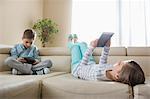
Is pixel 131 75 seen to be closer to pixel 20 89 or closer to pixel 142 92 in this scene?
pixel 142 92

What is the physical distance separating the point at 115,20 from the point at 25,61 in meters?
2.45

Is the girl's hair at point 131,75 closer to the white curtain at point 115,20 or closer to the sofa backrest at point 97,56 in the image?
the sofa backrest at point 97,56

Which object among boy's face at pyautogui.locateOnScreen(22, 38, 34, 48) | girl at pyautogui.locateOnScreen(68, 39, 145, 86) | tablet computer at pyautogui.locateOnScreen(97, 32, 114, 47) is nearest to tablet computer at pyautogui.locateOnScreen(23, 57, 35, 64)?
boy's face at pyautogui.locateOnScreen(22, 38, 34, 48)

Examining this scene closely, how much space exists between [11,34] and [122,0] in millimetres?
2136

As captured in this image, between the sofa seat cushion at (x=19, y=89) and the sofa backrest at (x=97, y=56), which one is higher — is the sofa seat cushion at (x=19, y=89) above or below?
below

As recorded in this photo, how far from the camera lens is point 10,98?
4.02ft

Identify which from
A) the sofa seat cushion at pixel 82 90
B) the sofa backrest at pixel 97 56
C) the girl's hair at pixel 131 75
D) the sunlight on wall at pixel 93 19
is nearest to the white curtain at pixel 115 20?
the sunlight on wall at pixel 93 19

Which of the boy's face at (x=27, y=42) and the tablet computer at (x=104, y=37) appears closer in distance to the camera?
the tablet computer at (x=104, y=37)

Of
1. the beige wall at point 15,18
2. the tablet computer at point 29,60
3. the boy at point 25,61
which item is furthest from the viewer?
the beige wall at point 15,18

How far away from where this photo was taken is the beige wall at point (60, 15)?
14.0 ft

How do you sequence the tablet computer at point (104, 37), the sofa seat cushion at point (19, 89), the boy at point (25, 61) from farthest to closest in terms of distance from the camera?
1. the boy at point (25, 61)
2. the tablet computer at point (104, 37)
3. the sofa seat cushion at point (19, 89)

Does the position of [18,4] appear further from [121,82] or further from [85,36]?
[121,82]

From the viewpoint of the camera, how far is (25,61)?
7.16 ft

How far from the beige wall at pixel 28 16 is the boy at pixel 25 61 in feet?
2.29
